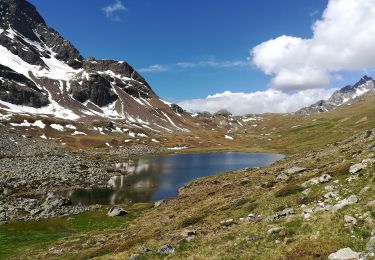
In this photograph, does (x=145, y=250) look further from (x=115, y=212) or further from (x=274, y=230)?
(x=115, y=212)

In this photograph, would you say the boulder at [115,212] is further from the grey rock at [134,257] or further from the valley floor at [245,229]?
the grey rock at [134,257]

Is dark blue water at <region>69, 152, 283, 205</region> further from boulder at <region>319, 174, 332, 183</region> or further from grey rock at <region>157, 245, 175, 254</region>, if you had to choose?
grey rock at <region>157, 245, 175, 254</region>

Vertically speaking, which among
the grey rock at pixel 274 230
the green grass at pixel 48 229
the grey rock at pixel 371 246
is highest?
the grey rock at pixel 371 246

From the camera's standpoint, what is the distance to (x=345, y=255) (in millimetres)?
21891

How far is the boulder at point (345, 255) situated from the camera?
21.5 meters

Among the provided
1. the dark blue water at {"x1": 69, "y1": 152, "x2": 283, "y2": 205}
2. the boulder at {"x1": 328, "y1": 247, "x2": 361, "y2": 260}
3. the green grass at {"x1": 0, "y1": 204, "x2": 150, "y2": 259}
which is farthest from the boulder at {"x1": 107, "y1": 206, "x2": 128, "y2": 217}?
the boulder at {"x1": 328, "y1": 247, "x2": 361, "y2": 260}

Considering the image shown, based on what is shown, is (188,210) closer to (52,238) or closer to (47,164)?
(52,238)

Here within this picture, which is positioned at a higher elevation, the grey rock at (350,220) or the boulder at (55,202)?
the grey rock at (350,220)

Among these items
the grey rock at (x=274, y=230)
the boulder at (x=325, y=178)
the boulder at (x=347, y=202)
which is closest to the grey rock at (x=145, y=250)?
the grey rock at (x=274, y=230)

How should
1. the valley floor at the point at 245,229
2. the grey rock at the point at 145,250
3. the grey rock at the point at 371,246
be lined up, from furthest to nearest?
the grey rock at the point at 145,250, the valley floor at the point at 245,229, the grey rock at the point at 371,246

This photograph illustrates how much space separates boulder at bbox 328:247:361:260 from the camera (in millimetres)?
21516

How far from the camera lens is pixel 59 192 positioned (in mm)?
101312

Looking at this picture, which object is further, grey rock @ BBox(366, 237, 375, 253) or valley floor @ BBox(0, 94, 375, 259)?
valley floor @ BBox(0, 94, 375, 259)

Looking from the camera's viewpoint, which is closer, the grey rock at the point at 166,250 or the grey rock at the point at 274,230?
the grey rock at the point at 274,230
